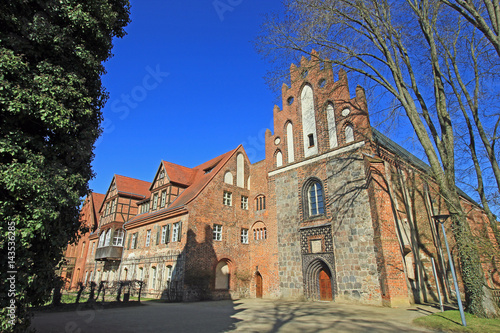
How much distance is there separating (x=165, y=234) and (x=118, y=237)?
27.1 feet

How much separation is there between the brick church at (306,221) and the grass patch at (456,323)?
3774 mm

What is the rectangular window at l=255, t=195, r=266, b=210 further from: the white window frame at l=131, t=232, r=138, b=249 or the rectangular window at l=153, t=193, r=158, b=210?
the white window frame at l=131, t=232, r=138, b=249

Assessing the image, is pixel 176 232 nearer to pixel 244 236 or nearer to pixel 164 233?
pixel 164 233

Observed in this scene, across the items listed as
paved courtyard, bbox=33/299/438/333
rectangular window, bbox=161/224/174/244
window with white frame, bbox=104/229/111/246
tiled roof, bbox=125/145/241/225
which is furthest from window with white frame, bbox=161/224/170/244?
paved courtyard, bbox=33/299/438/333

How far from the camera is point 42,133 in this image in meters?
6.61

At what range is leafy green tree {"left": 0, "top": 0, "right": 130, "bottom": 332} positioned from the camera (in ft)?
17.9

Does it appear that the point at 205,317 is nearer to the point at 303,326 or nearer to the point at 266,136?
the point at 303,326

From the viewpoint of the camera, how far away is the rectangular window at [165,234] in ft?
66.5

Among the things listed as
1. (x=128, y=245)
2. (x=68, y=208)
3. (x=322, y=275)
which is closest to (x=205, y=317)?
(x=68, y=208)

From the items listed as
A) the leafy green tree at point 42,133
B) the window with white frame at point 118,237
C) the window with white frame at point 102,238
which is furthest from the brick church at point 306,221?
the leafy green tree at point 42,133

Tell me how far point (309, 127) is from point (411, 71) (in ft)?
26.2

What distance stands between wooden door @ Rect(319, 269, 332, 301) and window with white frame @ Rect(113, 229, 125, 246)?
61.1 ft

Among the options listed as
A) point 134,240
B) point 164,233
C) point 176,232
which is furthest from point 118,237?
point 176,232

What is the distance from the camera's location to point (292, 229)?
718 inches
